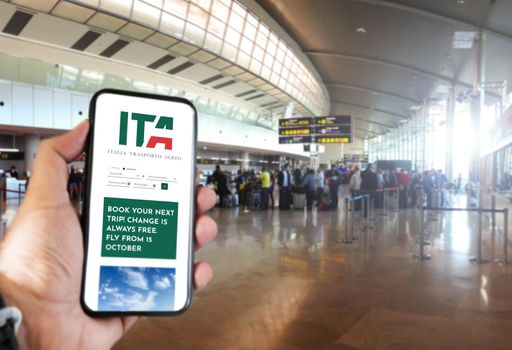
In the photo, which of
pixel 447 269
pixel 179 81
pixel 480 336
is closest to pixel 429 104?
pixel 179 81

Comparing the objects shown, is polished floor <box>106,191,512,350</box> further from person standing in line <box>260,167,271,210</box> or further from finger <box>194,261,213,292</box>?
person standing in line <box>260,167,271,210</box>

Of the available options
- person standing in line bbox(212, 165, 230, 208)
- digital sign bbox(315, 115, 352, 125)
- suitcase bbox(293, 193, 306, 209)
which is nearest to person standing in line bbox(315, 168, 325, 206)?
suitcase bbox(293, 193, 306, 209)

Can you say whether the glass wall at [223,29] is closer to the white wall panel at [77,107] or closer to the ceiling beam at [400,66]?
the ceiling beam at [400,66]

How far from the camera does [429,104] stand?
34.6 meters

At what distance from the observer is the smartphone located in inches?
53.7

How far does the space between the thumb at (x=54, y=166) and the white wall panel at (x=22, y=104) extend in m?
21.1

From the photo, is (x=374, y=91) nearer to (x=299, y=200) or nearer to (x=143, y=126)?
(x=299, y=200)

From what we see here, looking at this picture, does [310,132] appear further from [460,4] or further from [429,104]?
[429,104]

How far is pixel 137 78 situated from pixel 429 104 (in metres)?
25.7

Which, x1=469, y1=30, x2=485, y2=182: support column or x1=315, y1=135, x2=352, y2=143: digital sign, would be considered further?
x1=315, y1=135, x2=352, y2=143: digital sign

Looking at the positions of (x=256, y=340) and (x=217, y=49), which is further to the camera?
(x=217, y=49)

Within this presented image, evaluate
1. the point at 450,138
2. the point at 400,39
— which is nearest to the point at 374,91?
the point at 450,138

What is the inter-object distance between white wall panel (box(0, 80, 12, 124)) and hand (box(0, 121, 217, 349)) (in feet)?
69.2

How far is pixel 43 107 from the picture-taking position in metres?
20.0
